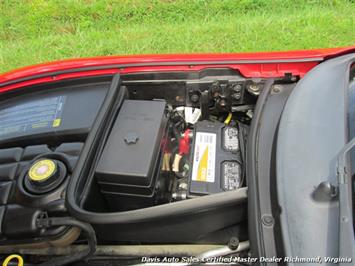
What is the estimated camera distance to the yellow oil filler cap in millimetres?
1625

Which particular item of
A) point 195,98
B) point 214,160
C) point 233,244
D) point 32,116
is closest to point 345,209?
point 233,244

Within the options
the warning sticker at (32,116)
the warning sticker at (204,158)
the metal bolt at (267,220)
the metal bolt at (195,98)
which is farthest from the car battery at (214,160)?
the warning sticker at (32,116)

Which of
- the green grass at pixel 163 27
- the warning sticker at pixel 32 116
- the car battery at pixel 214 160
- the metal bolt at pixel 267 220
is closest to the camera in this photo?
the metal bolt at pixel 267 220

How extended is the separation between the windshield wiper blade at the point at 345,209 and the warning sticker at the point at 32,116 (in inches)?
50.0

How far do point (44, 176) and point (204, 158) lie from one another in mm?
687

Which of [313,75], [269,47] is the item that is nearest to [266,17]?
[269,47]

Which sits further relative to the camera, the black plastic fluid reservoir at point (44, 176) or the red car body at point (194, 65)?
the red car body at point (194, 65)

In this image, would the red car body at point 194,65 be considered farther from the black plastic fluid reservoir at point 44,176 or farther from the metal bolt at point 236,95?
the black plastic fluid reservoir at point 44,176

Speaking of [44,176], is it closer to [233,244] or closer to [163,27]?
[233,244]

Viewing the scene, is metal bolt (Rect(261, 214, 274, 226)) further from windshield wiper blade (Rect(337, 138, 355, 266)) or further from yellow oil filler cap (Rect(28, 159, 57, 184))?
yellow oil filler cap (Rect(28, 159, 57, 184))

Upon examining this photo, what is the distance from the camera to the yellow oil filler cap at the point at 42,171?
64.0 inches

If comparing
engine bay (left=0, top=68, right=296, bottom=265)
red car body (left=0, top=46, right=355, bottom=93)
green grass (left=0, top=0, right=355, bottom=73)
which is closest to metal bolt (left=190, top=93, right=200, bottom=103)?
engine bay (left=0, top=68, right=296, bottom=265)

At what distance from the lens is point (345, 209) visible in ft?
4.11

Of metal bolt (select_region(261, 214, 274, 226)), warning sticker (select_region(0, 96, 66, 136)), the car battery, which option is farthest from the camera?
warning sticker (select_region(0, 96, 66, 136))
